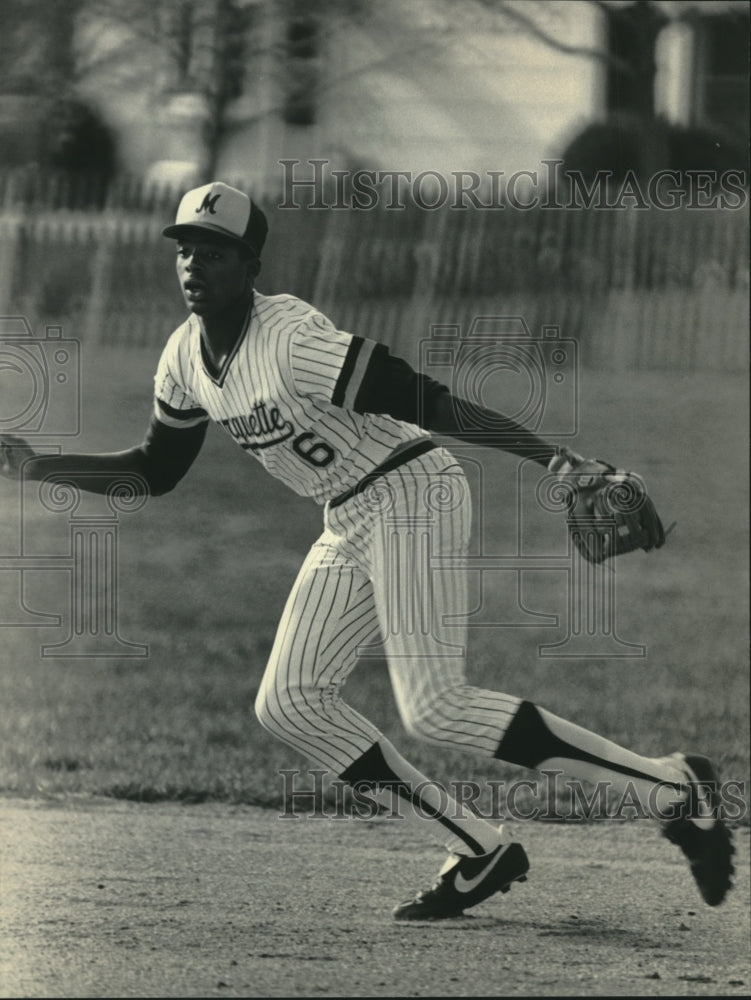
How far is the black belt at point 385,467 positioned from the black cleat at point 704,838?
986mm

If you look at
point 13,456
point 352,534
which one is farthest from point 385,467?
point 13,456

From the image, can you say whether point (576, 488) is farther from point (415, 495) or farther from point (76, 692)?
point (76, 692)

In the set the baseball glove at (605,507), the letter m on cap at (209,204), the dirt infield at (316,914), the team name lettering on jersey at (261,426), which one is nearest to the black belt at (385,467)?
the team name lettering on jersey at (261,426)

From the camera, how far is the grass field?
577 cm

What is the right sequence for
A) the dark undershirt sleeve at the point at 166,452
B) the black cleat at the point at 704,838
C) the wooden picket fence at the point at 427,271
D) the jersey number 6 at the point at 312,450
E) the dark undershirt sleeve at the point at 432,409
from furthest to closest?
the wooden picket fence at the point at 427,271 → the dark undershirt sleeve at the point at 166,452 → the black cleat at the point at 704,838 → the jersey number 6 at the point at 312,450 → the dark undershirt sleeve at the point at 432,409

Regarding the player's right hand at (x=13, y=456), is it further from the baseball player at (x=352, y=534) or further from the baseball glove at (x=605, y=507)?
the baseball glove at (x=605, y=507)

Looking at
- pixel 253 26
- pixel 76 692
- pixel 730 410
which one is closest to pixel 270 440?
pixel 76 692

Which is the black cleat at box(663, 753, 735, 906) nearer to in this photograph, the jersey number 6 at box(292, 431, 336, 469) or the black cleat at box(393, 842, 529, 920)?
the black cleat at box(393, 842, 529, 920)

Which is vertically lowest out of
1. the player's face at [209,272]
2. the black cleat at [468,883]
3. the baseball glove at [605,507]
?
the black cleat at [468,883]

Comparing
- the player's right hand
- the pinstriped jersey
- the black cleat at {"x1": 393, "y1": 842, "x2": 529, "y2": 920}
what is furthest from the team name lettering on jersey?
the black cleat at {"x1": 393, "y1": 842, "x2": 529, "y2": 920}

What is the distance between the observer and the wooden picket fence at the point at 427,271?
6.44 meters

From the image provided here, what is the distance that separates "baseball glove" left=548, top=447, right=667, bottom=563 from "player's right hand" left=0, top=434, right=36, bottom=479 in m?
1.28

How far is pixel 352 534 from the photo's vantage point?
3420 mm

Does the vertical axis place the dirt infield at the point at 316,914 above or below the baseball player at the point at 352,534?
below
